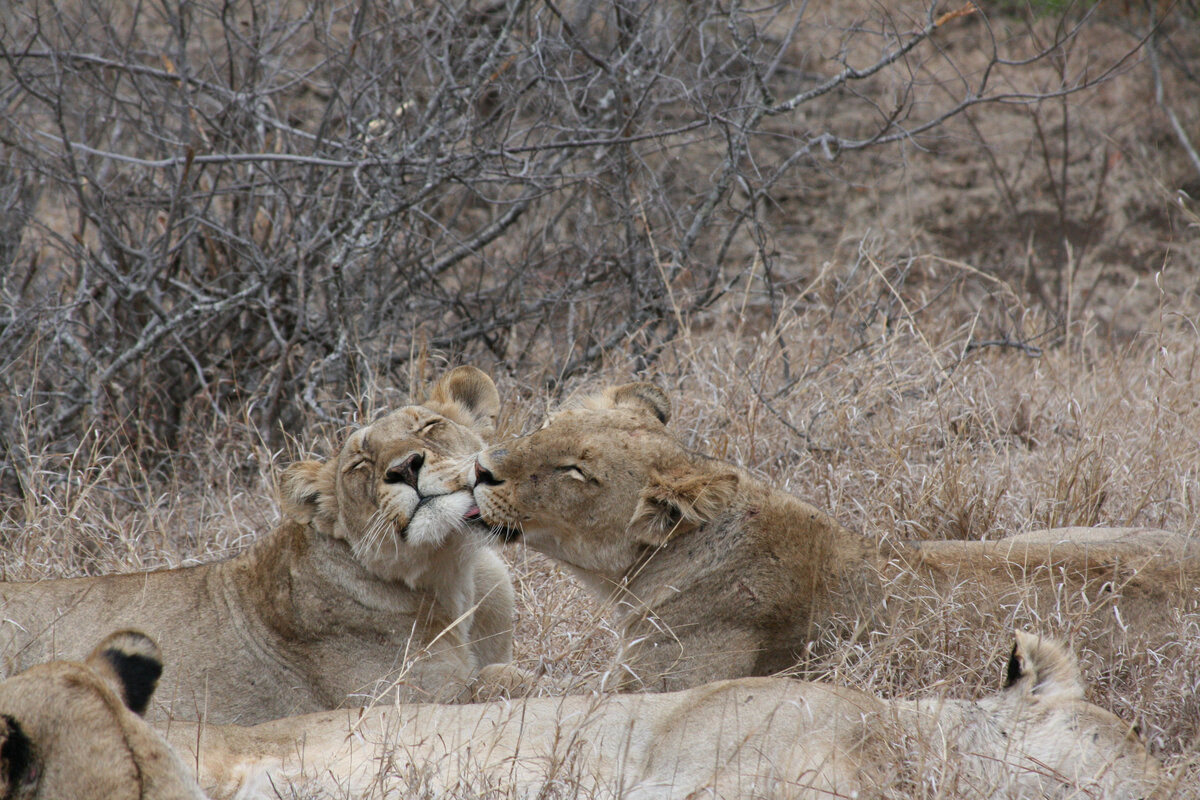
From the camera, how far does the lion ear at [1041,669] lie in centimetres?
282

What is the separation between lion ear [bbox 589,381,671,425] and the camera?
13.3ft

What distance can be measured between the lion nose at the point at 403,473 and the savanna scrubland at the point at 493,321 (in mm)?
697

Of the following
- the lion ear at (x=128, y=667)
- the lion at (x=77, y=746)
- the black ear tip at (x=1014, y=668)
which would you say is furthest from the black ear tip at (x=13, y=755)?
the black ear tip at (x=1014, y=668)

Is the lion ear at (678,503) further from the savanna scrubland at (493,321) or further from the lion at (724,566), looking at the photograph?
the savanna scrubland at (493,321)

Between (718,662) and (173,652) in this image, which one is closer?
(718,662)

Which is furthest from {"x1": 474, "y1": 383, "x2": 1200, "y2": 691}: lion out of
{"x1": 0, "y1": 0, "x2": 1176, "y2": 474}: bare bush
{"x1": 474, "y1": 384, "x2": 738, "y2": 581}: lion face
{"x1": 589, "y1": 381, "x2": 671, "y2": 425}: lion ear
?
{"x1": 0, "y1": 0, "x2": 1176, "y2": 474}: bare bush

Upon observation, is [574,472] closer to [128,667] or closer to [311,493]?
[311,493]

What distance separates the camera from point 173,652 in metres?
3.87

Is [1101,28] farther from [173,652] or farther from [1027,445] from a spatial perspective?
[173,652]

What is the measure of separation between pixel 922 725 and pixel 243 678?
2.15m

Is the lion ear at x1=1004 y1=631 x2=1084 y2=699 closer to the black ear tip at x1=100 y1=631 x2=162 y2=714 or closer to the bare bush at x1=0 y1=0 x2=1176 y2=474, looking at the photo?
the black ear tip at x1=100 y1=631 x2=162 y2=714

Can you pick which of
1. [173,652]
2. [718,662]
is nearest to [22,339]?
[173,652]

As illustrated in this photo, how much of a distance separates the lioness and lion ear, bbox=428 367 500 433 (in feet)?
0.63

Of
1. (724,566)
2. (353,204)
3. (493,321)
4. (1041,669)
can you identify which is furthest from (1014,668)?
(493,321)
